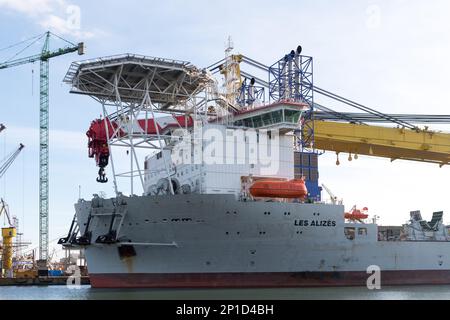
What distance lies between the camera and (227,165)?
36.5 m

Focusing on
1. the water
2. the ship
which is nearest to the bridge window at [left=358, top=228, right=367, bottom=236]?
the ship

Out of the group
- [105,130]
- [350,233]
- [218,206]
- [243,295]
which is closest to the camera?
[243,295]

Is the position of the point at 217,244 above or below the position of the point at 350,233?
below

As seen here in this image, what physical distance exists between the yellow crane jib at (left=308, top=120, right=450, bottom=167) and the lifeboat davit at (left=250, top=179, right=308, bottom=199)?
34.8 ft

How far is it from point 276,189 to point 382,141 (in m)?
15.6

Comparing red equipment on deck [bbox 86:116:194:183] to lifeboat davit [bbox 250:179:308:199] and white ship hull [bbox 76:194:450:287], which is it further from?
lifeboat davit [bbox 250:179:308:199]

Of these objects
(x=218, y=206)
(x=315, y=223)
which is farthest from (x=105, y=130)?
(x=315, y=223)

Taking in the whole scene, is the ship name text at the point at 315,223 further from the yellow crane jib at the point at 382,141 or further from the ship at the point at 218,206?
the yellow crane jib at the point at 382,141

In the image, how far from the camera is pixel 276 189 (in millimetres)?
34500

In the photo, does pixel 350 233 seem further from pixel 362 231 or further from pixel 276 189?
pixel 276 189

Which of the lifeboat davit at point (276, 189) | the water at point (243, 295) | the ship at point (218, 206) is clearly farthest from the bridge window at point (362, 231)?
the lifeboat davit at point (276, 189)
